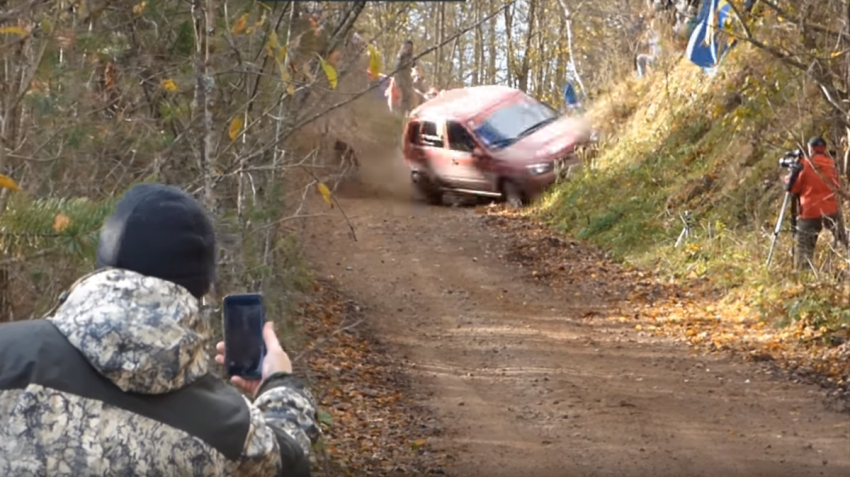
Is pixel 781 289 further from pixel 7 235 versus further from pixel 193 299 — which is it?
pixel 193 299

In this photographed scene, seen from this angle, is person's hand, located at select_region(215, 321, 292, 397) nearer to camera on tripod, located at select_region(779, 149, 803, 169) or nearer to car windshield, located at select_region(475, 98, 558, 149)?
camera on tripod, located at select_region(779, 149, 803, 169)

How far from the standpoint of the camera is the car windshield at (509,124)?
22609 mm

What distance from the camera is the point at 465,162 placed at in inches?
920

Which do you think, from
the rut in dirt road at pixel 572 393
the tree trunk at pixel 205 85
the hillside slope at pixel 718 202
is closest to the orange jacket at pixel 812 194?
the hillside slope at pixel 718 202

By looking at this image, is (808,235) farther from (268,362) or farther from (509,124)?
(268,362)

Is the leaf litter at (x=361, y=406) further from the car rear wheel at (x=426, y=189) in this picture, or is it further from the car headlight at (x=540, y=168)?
the car headlight at (x=540, y=168)

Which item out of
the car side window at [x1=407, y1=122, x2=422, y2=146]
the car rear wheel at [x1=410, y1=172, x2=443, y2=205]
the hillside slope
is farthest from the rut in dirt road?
the car rear wheel at [x1=410, y1=172, x2=443, y2=205]

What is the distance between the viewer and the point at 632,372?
11.1 metres

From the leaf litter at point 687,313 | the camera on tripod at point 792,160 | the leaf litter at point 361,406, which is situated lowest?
the leaf litter at point 361,406

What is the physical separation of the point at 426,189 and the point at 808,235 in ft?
38.3

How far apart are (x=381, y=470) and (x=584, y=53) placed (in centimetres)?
2279

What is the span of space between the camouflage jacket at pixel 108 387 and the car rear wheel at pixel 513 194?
21.7 metres

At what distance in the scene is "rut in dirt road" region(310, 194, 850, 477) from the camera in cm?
848

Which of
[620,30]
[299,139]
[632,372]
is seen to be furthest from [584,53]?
[299,139]
